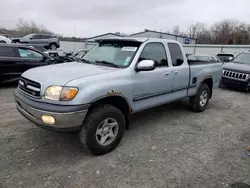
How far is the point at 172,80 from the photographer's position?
4.25 m

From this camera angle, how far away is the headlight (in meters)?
2.66

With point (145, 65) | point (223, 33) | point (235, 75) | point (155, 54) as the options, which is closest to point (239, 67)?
point (235, 75)

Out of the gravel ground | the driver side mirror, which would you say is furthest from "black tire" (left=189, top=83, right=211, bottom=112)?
the driver side mirror

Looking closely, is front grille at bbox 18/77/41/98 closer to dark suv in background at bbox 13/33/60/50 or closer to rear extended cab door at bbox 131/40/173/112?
rear extended cab door at bbox 131/40/173/112

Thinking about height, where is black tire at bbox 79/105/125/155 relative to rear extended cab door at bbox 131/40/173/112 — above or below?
below

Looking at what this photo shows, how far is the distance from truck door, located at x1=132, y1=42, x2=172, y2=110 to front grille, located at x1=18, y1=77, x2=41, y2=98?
1.50 m

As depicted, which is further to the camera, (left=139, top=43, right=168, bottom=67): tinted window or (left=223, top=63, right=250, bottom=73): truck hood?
(left=223, top=63, right=250, bottom=73): truck hood

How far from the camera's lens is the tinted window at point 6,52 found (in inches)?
281

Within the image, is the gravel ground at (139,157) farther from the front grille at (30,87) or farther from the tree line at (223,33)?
the tree line at (223,33)

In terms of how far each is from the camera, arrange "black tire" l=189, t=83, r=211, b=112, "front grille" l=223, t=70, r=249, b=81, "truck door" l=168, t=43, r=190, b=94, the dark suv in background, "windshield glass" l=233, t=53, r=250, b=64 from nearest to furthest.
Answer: "truck door" l=168, t=43, r=190, b=94
"black tire" l=189, t=83, r=211, b=112
"front grille" l=223, t=70, r=249, b=81
"windshield glass" l=233, t=53, r=250, b=64
the dark suv in background

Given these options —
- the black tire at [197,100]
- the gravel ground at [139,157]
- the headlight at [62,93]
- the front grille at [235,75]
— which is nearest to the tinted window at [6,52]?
the gravel ground at [139,157]

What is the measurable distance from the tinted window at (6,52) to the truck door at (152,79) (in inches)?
226

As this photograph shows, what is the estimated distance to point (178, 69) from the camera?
4391 millimetres

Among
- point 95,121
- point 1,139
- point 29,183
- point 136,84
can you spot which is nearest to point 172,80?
point 136,84
